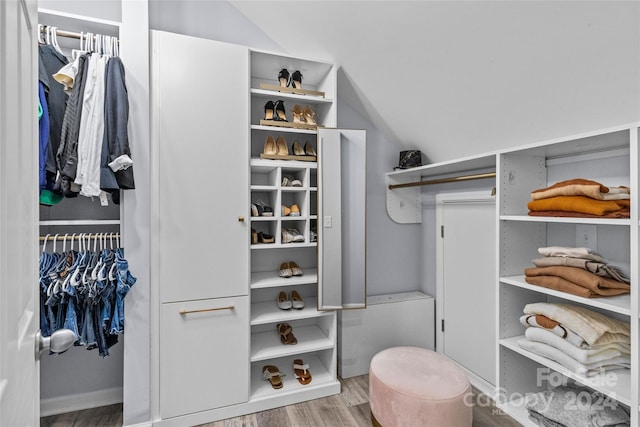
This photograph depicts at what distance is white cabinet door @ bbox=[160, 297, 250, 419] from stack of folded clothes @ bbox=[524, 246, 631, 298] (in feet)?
5.18

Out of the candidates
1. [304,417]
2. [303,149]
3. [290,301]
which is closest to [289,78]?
[303,149]

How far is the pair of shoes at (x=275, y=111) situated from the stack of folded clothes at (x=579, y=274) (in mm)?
1649

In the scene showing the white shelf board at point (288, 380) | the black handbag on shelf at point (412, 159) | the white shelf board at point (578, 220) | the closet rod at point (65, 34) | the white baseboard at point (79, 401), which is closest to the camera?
the white shelf board at point (578, 220)

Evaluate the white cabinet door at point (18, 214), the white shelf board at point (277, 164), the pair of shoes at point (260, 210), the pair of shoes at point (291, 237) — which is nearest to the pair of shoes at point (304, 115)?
the white shelf board at point (277, 164)

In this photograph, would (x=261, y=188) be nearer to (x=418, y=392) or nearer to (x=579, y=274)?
(x=418, y=392)

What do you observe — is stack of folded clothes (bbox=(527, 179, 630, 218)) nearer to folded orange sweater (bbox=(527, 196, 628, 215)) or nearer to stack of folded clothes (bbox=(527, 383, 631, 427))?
folded orange sweater (bbox=(527, 196, 628, 215))

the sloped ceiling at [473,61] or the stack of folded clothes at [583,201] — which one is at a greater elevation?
the sloped ceiling at [473,61]

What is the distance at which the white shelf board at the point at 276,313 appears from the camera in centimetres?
200

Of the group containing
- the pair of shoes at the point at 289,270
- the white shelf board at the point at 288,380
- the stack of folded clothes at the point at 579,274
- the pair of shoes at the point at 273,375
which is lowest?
the white shelf board at the point at 288,380

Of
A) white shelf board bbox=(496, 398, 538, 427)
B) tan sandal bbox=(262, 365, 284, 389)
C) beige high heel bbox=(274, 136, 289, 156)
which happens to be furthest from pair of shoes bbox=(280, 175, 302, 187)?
white shelf board bbox=(496, 398, 538, 427)

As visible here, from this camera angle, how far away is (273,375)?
2.08m

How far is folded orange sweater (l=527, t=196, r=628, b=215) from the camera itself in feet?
3.96

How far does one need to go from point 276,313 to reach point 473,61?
1868 millimetres

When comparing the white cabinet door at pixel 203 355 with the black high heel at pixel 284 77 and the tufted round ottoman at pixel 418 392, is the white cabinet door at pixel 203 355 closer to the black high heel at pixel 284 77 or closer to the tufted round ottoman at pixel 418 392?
the tufted round ottoman at pixel 418 392
